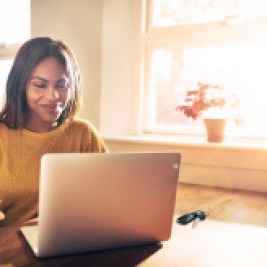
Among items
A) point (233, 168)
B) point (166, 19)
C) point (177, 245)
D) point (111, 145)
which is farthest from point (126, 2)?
point (177, 245)

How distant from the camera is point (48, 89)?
1346 mm

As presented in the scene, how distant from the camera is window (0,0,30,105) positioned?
10.5 ft

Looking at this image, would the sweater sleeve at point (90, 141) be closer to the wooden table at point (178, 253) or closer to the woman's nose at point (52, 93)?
the woman's nose at point (52, 93)

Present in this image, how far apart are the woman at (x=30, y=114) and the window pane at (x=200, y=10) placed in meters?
1.34

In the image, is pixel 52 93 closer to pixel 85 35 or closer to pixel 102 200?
pixel 102 200

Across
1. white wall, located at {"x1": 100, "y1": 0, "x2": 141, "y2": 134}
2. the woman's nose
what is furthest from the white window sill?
the woman's nose

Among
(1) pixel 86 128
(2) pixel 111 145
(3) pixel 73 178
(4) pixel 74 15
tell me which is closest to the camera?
(3) pixel 73 178

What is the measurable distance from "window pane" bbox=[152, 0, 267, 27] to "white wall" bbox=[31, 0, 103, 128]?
1.43ft

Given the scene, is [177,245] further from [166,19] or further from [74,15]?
[74,15]

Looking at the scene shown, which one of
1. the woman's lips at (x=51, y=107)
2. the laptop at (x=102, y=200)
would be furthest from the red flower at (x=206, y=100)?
the laptop at (x=102, y=200)

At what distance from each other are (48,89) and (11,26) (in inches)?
87.5

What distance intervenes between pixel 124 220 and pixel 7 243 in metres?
0.30

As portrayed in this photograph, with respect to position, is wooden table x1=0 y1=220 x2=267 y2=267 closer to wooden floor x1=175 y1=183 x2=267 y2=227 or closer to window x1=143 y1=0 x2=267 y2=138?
wooden floor x1=175 y1=183 x2=267 y2=227

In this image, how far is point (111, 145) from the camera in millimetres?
2547
